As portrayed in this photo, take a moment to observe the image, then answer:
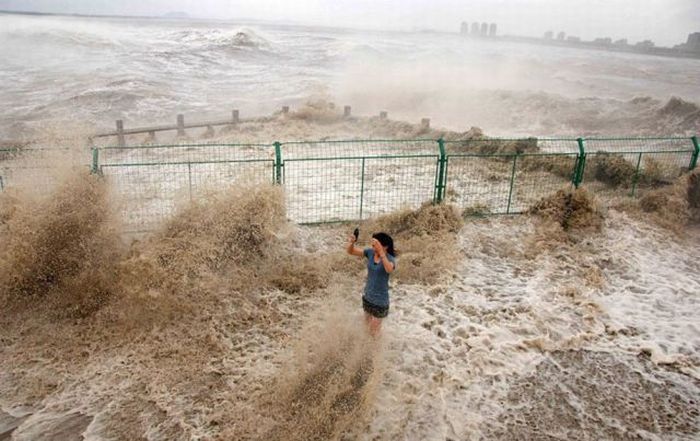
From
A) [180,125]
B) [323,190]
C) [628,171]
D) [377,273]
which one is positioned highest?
[377,273]

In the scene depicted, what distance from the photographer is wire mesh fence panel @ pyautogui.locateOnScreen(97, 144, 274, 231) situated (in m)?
9.62

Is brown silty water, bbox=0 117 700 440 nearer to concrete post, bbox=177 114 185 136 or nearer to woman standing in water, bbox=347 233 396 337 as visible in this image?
woman standing in water, bbox=347 233 396 337

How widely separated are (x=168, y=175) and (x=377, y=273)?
8881 mm

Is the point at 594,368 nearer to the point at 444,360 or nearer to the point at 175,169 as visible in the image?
the point at 444,360

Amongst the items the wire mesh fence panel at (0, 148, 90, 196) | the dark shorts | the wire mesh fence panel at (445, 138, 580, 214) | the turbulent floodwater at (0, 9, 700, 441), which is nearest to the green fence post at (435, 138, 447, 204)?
the turbulent floodwater at (0, 9, 700, 441)

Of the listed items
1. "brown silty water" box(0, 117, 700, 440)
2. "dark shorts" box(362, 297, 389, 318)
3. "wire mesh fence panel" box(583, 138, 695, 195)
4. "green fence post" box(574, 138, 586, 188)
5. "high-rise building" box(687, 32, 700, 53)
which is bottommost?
"brown silty water" box(0, 117, 700, 440)

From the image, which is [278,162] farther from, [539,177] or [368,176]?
[539,177]

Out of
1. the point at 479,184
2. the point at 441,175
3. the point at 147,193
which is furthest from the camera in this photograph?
the point at 479,184

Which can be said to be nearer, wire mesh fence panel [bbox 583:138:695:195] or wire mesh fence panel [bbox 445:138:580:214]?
wire mesh fence panel [bbox 445:138:580:214]

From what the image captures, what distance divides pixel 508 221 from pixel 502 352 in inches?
198

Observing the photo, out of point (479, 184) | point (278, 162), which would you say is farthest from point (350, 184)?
point (278, 162)

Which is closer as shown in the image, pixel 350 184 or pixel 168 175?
pixel 168 175

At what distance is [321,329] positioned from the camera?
22.2 feet

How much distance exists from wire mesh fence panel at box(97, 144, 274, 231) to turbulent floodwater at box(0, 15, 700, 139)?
11427 mm
